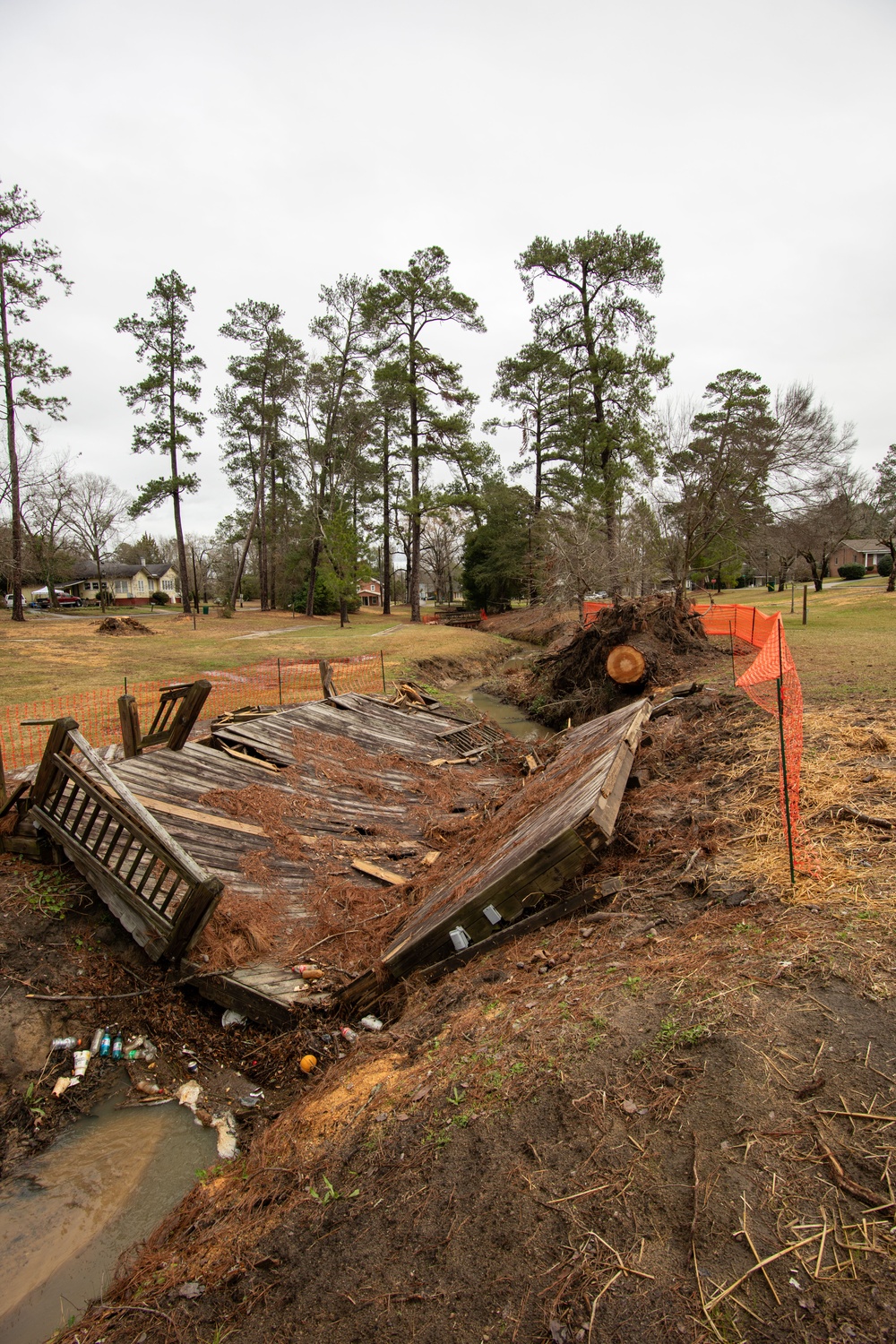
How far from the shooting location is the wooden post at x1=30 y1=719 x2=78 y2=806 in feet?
16.9

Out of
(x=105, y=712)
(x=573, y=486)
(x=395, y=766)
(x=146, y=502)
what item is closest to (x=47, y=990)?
(x=395, y=766)

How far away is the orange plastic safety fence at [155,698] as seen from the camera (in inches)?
486

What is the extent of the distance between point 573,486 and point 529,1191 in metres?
34.1

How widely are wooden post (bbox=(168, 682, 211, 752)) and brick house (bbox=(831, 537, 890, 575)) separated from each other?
77264 mm

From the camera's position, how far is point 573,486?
111 ft

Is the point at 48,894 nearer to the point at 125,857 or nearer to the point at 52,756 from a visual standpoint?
the point at 125,857

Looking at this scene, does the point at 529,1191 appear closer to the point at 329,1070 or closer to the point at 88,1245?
the point at 329,1070

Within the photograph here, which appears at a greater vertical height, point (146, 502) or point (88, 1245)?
point (146, 502)

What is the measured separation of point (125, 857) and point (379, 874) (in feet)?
8.83

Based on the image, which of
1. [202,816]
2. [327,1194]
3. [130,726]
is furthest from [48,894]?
[327,1194]

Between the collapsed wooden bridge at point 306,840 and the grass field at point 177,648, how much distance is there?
437 inches

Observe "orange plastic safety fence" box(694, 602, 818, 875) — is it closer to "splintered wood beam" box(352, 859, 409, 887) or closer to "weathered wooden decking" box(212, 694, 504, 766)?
"splintered wood beam" box(352, 859, 409, 887)

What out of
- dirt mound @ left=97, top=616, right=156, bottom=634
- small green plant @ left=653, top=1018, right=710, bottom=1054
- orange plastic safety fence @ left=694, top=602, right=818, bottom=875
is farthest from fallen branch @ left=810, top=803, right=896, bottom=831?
dirt mound @ left=97, top=616, right=156, bottom=634

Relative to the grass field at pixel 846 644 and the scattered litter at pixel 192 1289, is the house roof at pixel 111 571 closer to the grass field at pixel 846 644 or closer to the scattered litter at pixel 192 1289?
the grass field at pixel 846 644
